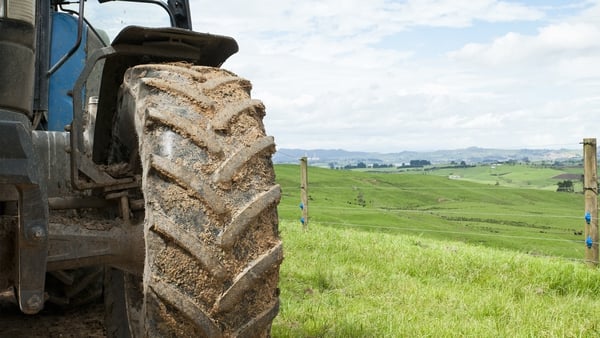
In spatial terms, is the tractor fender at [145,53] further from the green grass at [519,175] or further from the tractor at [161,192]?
the green grass at [519,175]

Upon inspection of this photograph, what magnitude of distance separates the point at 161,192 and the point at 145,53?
36.5 inches

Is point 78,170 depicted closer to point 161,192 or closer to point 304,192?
point 161,192

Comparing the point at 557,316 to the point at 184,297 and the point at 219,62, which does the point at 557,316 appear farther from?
the point at 184,297

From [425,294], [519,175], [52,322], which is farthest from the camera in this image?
[519,175]

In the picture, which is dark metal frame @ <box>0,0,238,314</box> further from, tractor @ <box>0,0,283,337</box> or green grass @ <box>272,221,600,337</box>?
green grass @ <box>272,221,600,337</box>

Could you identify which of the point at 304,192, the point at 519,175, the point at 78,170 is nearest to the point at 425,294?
the point at 78,170

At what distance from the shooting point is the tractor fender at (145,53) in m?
3.12

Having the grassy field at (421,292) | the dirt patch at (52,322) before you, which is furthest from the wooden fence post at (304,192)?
the dirt patch at (52,322)

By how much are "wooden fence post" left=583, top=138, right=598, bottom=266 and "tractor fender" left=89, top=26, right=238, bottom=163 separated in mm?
7115

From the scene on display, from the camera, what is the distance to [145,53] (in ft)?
10.4

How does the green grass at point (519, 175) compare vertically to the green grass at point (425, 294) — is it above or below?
below

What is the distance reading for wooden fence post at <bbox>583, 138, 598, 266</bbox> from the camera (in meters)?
9.05

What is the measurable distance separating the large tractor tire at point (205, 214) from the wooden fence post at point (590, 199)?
293 inches

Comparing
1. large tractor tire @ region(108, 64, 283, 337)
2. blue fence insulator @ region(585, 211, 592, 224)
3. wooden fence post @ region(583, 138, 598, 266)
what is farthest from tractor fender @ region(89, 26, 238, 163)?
blue fence insulator @ region(585, 211, 592, 224)
